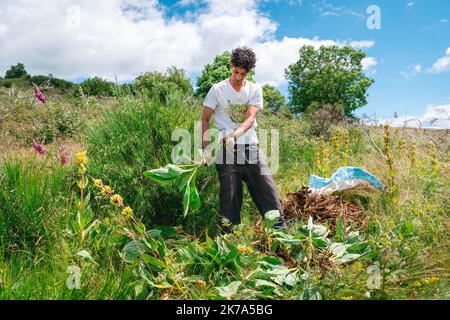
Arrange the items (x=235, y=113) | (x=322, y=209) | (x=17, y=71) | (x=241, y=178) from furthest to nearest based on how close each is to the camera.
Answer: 1. (x=17, y=71)
2. (x=322, y=209)
3. (x=241, y=178)
4. (x=235, y=113)

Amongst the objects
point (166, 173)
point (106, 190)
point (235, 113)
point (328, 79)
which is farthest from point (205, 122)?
point (328, 79)

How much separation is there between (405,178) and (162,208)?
3219 mm

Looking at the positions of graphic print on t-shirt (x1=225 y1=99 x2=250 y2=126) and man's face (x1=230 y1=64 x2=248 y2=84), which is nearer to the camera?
man's face (x1=230 y1=64 x2=248 y2=84)

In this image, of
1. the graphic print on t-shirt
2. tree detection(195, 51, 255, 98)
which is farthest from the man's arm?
tree detection(195, 51, 255, 98)

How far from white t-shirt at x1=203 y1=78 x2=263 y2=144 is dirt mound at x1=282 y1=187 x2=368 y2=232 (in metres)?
0.98

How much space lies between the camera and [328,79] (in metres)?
29.6

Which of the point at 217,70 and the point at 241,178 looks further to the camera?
the point at 217,70

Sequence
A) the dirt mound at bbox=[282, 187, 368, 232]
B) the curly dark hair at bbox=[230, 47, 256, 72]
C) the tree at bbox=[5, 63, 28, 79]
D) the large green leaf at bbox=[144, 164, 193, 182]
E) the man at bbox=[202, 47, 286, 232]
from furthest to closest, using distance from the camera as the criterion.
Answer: the tree at bbox=[5, 63, 28, 79], the dirt mound at bbox=[282, 187, 368, 232], the man at bbox=[202, 47, 286, 232], the curly dark hair at bbox=[230, 47, 256, 72], the large green leaf at bbox=[144, 164, 193, 182]

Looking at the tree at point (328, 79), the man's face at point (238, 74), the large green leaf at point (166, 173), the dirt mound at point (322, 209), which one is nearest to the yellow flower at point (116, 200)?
the large green leaf at point (166, 173)

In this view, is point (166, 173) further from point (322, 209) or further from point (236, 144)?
point (322, 209)

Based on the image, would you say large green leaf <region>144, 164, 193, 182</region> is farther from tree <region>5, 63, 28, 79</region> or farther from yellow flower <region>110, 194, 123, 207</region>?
tree <region>5, 63, 28, 79</region>

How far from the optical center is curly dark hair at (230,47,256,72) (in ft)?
12.4

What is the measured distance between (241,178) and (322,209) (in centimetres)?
106
